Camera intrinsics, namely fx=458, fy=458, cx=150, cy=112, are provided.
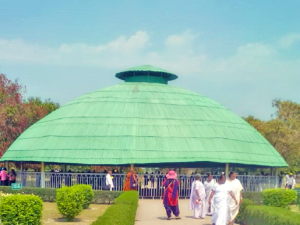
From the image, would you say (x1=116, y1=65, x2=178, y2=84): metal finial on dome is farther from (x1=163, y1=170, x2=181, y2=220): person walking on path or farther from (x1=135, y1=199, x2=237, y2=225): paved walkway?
(x1=163, y1=170, x2=181, y2=220): person walking on path

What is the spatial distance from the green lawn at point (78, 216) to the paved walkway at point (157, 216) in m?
1.87

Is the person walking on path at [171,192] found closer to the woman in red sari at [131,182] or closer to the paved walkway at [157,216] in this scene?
the paved walkway at [157,216]

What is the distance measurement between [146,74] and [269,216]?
23.6 m

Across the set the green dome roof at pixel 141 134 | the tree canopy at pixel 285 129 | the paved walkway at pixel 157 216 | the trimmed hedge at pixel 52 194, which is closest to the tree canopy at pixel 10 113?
the green dome roof at pixel 141 134

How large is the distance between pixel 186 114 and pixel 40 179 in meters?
10.5

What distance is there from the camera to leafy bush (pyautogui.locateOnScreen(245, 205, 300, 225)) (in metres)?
12.3

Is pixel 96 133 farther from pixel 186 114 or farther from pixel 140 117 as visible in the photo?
pixel 186 114

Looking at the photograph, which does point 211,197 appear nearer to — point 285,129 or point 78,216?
point 78,216

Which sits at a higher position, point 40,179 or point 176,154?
point 176,154

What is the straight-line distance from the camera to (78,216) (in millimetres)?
18812

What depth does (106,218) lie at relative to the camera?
12.4m

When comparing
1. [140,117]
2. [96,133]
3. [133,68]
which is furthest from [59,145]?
[133,68]

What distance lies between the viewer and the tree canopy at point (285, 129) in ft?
163

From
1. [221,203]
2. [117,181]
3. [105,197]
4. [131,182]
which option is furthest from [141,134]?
[221,203]
